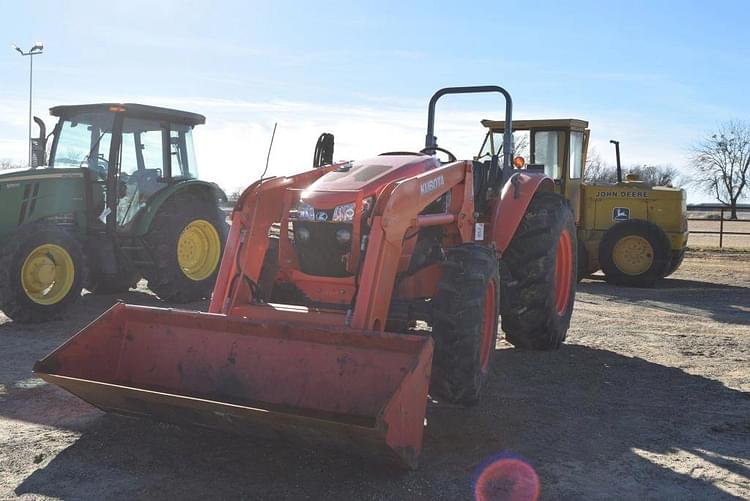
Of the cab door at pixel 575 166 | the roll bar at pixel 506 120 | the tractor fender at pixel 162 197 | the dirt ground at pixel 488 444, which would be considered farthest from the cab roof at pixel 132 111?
the cab door at pixel 575 166

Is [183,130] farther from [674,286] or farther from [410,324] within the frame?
[674,286]

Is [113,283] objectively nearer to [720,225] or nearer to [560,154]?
[560,154]

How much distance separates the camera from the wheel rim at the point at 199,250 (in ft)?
31.4

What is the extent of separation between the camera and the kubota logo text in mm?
4957

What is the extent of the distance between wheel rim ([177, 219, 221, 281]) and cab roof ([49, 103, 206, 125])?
4.24 ft

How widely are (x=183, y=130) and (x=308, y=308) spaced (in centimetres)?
558

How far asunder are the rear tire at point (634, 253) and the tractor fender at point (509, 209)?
281 inches

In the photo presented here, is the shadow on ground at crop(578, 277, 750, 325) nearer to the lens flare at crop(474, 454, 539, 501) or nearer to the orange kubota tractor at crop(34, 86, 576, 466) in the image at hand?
the orange kubota tractor at crop(34, 86, 576, 466)

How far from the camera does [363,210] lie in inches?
193

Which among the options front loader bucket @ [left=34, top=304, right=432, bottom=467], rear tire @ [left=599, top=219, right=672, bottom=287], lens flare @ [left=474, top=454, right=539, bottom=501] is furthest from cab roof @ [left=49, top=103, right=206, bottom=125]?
rear tire @ [left=599, top=219, right=672, bottom=287]

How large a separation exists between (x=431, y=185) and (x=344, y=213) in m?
0.62

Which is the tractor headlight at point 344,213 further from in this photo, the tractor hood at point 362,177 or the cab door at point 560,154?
the cab door at point 560,154

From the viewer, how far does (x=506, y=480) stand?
3850 millimetres

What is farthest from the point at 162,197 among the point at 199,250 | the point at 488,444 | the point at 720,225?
the point at 720,225
